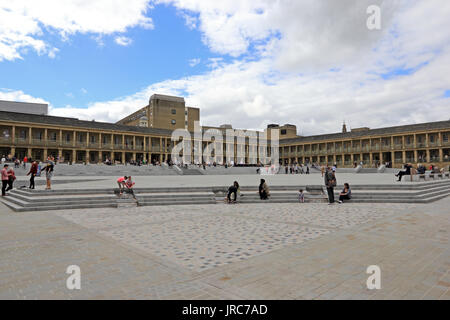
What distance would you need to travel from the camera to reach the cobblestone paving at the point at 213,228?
4.98 m

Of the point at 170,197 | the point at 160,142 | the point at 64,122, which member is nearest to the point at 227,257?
the point at 170,197

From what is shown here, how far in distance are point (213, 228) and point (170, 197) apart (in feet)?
18.6

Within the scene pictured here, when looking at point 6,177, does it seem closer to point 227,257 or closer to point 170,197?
point 170,197

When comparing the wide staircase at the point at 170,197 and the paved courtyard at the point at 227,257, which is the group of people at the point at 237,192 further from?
the paved courtyard at the point at 227,257

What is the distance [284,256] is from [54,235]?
5135 mm

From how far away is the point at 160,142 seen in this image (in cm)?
5947

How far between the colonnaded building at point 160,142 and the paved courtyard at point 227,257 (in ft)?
138

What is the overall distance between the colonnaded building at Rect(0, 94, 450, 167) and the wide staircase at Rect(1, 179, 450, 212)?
34936 millimetres

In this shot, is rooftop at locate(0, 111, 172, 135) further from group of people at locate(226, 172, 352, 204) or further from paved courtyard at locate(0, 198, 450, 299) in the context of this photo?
group of people at locate(226, 172, 352, 204)

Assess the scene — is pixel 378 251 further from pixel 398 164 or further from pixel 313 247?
pixel 398 164

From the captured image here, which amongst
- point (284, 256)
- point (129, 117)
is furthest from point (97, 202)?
point (129, 117)

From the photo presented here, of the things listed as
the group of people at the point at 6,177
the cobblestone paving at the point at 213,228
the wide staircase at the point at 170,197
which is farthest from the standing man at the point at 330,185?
the group of people at the point at 6,177

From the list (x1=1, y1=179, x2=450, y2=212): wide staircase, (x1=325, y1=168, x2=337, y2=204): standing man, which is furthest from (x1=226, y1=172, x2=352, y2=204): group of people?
(x1=1, y1=179, x2=450, y2=212): wide staircase
